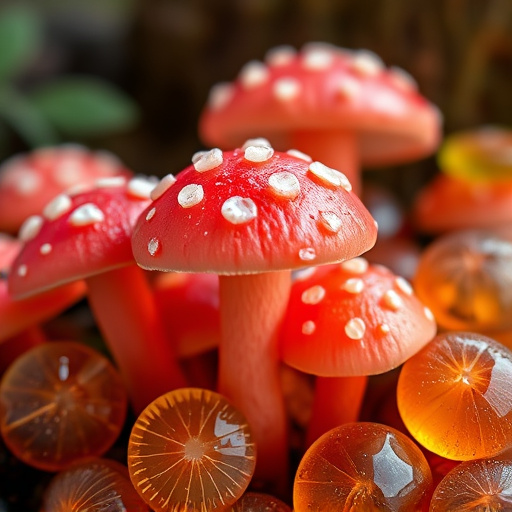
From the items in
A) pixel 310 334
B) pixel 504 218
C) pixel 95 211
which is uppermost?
pixel 95 211

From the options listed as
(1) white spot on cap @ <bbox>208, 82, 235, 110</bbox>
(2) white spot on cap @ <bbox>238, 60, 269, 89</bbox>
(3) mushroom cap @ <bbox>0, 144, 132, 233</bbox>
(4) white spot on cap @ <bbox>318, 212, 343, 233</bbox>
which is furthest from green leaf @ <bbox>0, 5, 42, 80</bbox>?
(4) white spot on cap @ <bbox>318, 212, 343, 233</bbox>

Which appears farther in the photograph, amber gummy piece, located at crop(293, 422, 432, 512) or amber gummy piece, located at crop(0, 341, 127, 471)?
amber gummy piece, located at crop(0, 341, 127, 471)

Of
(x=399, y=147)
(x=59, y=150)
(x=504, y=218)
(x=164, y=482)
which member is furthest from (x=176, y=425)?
(x=59, y=150)

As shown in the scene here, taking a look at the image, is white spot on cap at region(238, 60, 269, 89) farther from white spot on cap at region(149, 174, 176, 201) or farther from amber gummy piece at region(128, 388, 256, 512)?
amber gummy piece at region(128, 388, 256, 512)

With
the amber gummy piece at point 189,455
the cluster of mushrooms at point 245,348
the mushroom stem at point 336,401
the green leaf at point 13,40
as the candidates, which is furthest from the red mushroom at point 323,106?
the green leaf at point 13,40

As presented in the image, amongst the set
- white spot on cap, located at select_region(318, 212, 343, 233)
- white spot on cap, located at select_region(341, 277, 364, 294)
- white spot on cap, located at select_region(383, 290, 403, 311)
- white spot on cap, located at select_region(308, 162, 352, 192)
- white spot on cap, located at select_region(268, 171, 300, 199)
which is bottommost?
white spot on cap, located at select_region(383, 290, 403, 311)

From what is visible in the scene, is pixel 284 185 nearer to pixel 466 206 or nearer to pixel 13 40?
pixel 466 206

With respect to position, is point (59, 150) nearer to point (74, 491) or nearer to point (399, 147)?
point (399, 147)
